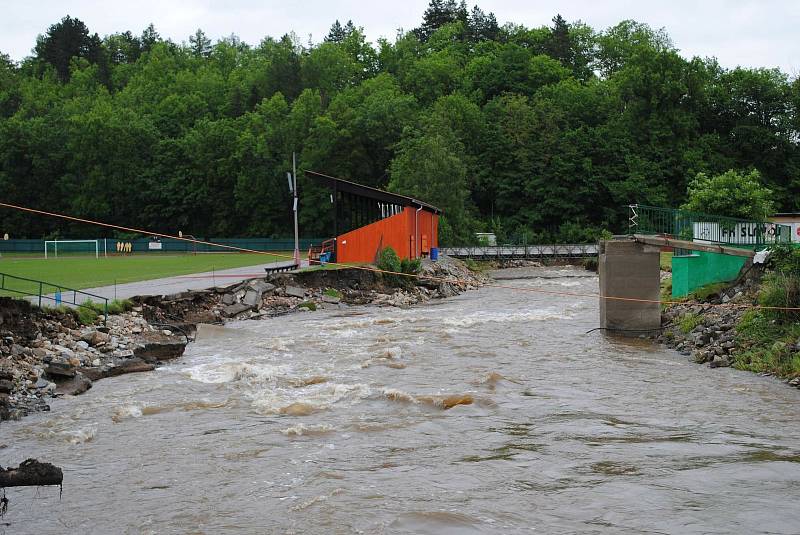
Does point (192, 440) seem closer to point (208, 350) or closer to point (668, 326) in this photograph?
point (208, 350)

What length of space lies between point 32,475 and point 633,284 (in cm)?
1683

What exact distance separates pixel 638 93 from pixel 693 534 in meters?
81.2

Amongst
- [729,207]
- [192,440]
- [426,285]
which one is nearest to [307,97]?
[426,285]

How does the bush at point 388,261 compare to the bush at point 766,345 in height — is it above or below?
above

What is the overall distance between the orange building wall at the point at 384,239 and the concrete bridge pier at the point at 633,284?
1865 centimetres

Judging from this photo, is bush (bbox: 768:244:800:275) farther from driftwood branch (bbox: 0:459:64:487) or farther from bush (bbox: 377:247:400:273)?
bush (bbox: 377:247:400:273)

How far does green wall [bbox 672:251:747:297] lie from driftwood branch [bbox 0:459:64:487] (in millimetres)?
18946

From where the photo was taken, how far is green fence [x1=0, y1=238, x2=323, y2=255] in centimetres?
7144

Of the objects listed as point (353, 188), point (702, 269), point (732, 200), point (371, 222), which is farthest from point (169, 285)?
point (732, 200)

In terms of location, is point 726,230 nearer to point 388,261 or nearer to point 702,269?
point 702,269

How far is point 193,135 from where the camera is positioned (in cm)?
8738

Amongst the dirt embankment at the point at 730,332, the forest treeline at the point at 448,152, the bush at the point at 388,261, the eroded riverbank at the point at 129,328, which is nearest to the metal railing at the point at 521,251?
the forest treeline at the point at 448,152

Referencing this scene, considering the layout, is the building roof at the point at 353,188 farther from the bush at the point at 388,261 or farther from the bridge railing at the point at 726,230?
the bridge railing at the point at 726,230

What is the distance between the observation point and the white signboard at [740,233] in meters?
22.8
